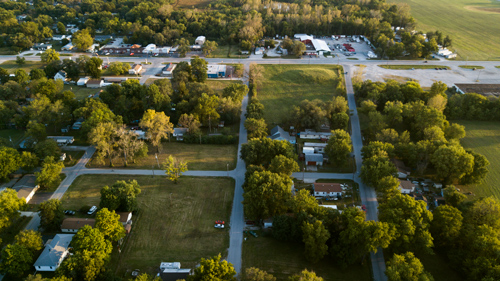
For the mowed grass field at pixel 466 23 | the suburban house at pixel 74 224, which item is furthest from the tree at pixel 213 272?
the mowed grass field at pixel 466 23

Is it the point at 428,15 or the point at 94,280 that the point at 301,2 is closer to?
the point at 428,15

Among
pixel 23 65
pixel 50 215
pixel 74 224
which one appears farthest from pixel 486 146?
pixel 23 65

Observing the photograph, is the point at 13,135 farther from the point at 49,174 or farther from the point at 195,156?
the point at 195,156

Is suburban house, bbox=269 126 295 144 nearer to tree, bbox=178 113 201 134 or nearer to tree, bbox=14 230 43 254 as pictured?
tree, bbox=178 113 201 134

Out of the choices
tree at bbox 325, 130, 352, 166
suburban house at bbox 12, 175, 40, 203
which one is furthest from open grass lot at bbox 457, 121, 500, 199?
suburban house at bbox 12, 175, 40, 203

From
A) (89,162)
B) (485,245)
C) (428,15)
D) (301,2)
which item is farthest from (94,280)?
(428,15)

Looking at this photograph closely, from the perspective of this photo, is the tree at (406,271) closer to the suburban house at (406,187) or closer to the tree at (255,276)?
the tree at (255,276)

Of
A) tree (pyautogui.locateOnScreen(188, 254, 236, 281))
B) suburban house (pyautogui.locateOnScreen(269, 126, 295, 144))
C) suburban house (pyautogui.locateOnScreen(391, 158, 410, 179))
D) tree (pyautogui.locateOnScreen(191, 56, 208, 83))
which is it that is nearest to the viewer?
tree (pyautogui.locateOnScreen(188, 254, 236, 281))
